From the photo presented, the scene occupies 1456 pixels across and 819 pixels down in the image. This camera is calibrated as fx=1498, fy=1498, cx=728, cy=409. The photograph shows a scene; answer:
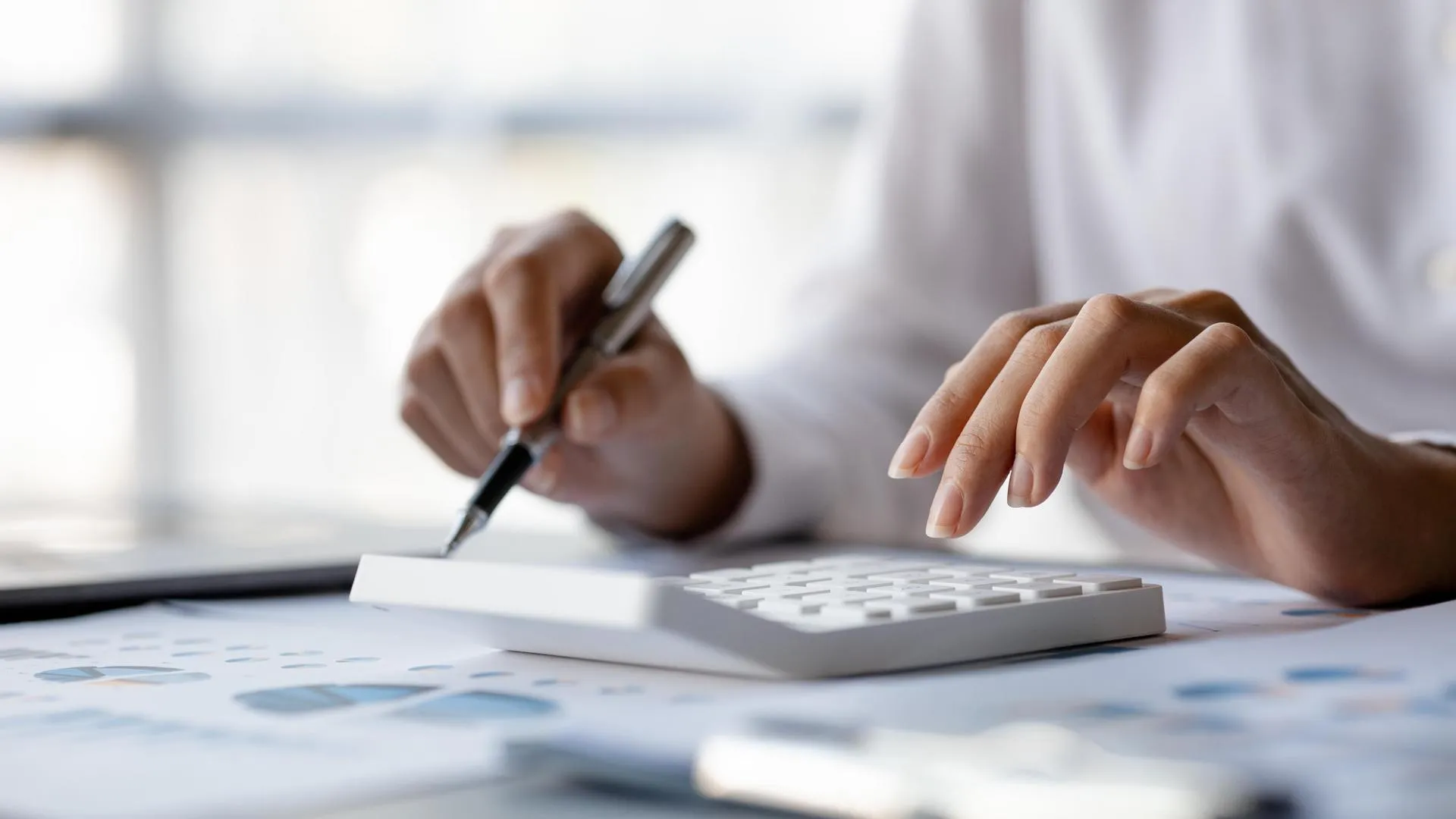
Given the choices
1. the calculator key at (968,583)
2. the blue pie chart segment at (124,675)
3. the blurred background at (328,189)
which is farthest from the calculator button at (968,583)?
the blurred background at (328,189)

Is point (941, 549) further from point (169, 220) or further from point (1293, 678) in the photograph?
point (169, 220)

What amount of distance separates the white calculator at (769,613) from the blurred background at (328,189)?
136 centimetres

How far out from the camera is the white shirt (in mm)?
952

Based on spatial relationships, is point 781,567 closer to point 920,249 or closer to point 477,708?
point 477,708

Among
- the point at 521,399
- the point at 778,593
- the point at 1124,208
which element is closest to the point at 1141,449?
the point at 778,593

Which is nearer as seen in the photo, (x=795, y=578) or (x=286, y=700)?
(x=286, y=700)

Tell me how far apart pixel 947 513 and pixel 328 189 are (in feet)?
6.87

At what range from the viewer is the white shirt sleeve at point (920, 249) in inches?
42.8

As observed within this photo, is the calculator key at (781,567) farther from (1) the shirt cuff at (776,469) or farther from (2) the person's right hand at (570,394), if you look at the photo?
(1) the shirt cuff at (776,469)

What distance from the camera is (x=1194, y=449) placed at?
1.97 feet

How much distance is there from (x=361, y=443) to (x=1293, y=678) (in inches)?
82.3

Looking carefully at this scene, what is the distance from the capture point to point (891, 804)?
0.27 meters

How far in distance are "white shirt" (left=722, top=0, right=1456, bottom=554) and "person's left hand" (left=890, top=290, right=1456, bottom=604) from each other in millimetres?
354

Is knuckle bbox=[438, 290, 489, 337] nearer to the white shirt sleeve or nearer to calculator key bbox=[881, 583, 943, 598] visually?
the white shirt sleeve
